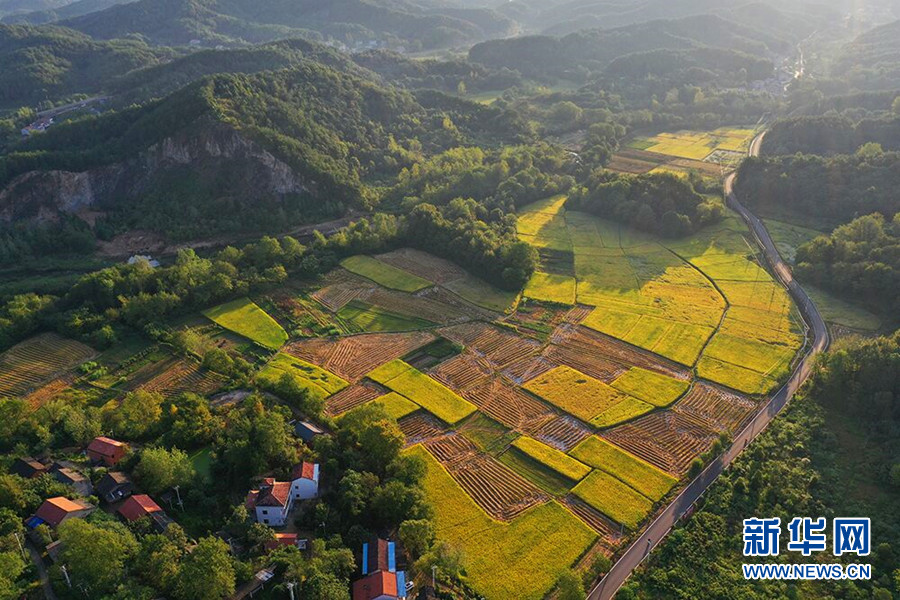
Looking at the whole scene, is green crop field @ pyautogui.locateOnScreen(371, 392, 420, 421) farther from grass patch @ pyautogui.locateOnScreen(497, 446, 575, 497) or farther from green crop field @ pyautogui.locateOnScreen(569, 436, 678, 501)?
green crop field @ pyautogui.locateOnScreen(569, 436, 678, 501)

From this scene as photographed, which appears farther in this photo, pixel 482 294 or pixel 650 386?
pixel 482 294

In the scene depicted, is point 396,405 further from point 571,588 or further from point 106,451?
point 571,588

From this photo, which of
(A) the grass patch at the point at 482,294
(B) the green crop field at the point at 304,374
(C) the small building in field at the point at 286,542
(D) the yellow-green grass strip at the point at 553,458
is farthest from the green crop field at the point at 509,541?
(A) the grass patch at the point at 482,294

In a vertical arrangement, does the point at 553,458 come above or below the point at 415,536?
below

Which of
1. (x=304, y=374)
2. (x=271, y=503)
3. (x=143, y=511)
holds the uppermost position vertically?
(x=271, y=503)

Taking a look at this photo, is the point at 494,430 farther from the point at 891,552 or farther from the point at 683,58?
the point at 683,58

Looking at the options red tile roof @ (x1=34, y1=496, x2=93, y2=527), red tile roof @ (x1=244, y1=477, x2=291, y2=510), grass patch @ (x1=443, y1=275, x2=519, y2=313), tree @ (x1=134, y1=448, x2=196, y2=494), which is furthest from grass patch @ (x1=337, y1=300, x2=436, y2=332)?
red tile roof @ (x1=34, y1=496, x2=93, y2=527)

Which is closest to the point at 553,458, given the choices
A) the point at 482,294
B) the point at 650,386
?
the point at 650,386
